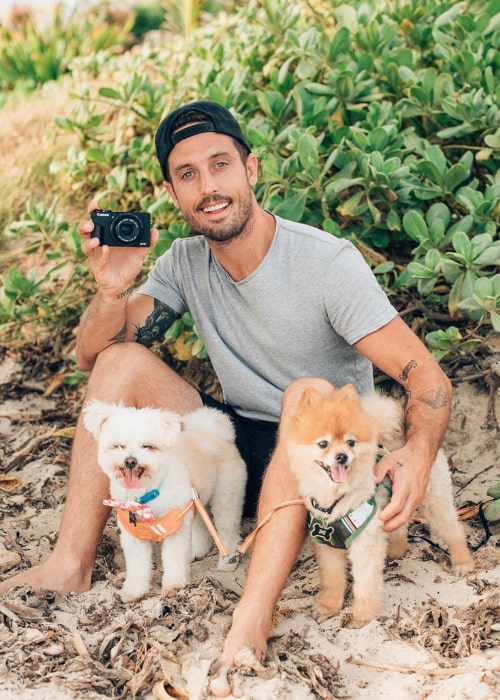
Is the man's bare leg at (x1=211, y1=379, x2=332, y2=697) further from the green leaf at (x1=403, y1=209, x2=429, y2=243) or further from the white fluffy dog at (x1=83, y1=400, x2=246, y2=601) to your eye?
the green leaf at (x1=403, y1=209, x2=429, y2=243)

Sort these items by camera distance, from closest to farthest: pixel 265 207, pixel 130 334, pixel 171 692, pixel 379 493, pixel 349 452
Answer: pixel 171 692, pixel 349 452, pixel 379 493, pixel 130 334, pixel 265 207

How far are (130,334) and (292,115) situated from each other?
1997 millimetres

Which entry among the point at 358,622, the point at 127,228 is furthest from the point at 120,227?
the point at 358,622

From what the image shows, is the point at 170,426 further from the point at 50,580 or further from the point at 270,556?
the point at 50,580

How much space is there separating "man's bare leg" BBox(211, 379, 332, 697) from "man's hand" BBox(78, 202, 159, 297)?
0.90 meters

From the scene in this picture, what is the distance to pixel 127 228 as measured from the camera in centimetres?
328

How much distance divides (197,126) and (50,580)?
186cm

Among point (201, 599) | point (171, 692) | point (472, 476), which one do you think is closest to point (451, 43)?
point (472, 476)

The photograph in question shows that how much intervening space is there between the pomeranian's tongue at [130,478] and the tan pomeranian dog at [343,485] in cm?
58

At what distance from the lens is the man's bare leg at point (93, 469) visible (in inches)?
120

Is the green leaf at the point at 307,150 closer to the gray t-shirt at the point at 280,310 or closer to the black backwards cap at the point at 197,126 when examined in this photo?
the black backwards cap at the point at 197,126

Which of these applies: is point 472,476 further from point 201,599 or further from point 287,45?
point 287,45

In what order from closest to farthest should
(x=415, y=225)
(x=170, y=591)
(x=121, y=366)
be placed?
(x=170, y=591) < (x=121, y=366) < (x=415, y=225)

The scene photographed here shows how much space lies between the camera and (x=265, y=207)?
4039 mm
